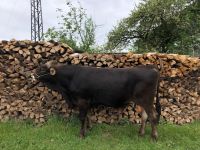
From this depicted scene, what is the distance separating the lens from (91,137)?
11.7 metres

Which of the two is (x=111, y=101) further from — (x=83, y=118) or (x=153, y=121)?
(x=153, y=121)

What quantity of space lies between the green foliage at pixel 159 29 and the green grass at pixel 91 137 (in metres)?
22.1

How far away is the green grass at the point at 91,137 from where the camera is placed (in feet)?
35.8

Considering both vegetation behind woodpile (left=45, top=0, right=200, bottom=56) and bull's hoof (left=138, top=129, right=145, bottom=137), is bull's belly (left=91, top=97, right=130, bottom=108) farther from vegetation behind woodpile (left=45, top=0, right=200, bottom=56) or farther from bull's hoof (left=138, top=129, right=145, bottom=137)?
vegetation behind woodpile (left=45, top=0, right=200, bottom=56)

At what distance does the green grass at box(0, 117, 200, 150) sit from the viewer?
10898mm

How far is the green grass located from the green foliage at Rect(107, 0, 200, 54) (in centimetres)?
2210

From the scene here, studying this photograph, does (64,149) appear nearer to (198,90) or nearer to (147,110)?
(147,110)

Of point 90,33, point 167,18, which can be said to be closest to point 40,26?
point 167,18

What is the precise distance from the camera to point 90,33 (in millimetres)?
24312

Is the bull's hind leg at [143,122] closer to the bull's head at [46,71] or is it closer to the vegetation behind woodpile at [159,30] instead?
the bull's head at [46,71]

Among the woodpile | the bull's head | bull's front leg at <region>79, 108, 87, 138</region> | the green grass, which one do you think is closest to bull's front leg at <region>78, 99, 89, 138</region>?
bull's front leg at <region>79, 108, 87, 138</region>

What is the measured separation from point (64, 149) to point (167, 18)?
25382mm

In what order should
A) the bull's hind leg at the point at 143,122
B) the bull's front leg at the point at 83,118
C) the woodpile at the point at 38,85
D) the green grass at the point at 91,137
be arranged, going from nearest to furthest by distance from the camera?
the green grass at the point at 91,137
the bull's front leg at the point at 83,118
the bull's hind leg at the point at 143,122
the woodpile at the point at 38,85

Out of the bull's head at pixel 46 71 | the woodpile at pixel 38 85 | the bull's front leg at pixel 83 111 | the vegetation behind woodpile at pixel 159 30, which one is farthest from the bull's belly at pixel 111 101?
the vegetation behind woodpile at pixel 159 30
